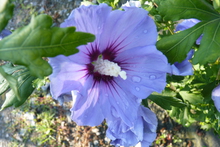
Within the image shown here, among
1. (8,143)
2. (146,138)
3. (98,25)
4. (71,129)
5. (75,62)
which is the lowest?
(8,143)

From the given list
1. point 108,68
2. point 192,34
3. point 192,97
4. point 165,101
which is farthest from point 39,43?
point 192,97

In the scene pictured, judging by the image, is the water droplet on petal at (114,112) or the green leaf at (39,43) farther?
the water droplet on petal at (114,112)

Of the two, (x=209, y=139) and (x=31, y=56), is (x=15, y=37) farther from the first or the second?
(x=209, y=139)

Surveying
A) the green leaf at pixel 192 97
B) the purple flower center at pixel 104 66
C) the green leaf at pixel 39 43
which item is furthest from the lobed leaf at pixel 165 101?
the green leaf at pixel 39 43

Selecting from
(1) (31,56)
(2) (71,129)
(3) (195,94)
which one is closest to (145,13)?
(1) (31,56)

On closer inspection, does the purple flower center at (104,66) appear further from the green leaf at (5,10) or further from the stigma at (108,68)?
the green leaf at (5,10)
